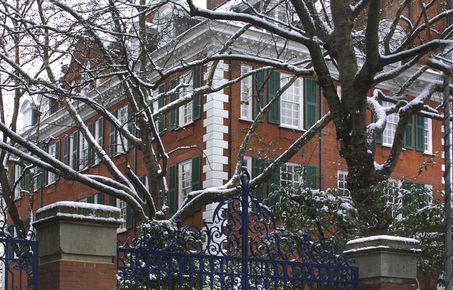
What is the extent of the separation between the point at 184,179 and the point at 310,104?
544 cm

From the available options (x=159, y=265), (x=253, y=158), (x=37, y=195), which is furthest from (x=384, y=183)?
(x=37, y=195)

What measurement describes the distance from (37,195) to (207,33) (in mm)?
17880

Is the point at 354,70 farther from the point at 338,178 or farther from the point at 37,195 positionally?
the point at 37,195

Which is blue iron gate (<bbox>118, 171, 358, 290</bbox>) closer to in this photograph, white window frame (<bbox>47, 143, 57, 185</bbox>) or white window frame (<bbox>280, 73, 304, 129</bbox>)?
white window frame (<bbox>280, 73, 304, 129</bbox>)

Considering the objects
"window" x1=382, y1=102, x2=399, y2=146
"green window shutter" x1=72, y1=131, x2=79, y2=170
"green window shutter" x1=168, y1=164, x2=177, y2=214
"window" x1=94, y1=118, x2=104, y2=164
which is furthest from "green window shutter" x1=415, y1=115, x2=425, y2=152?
"green window shutter" x1=72, y1=131, x2=79, y2=170

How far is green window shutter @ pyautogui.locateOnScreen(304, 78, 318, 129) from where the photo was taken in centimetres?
3186

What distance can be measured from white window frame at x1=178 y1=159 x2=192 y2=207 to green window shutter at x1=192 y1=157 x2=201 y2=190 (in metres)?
0.39

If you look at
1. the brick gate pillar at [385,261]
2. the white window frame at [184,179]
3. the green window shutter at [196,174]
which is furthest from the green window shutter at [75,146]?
the brick gate pillar at [385,261]

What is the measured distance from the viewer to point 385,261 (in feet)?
37.9

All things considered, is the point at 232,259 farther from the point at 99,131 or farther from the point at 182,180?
the point at 99,131

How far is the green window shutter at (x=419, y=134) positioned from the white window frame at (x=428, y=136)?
0.25 meters

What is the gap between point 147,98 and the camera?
2128 cm

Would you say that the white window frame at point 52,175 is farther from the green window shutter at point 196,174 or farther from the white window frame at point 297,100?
the white window frame at point 297,100

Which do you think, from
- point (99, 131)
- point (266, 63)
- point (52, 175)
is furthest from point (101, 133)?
point (266, 63)
